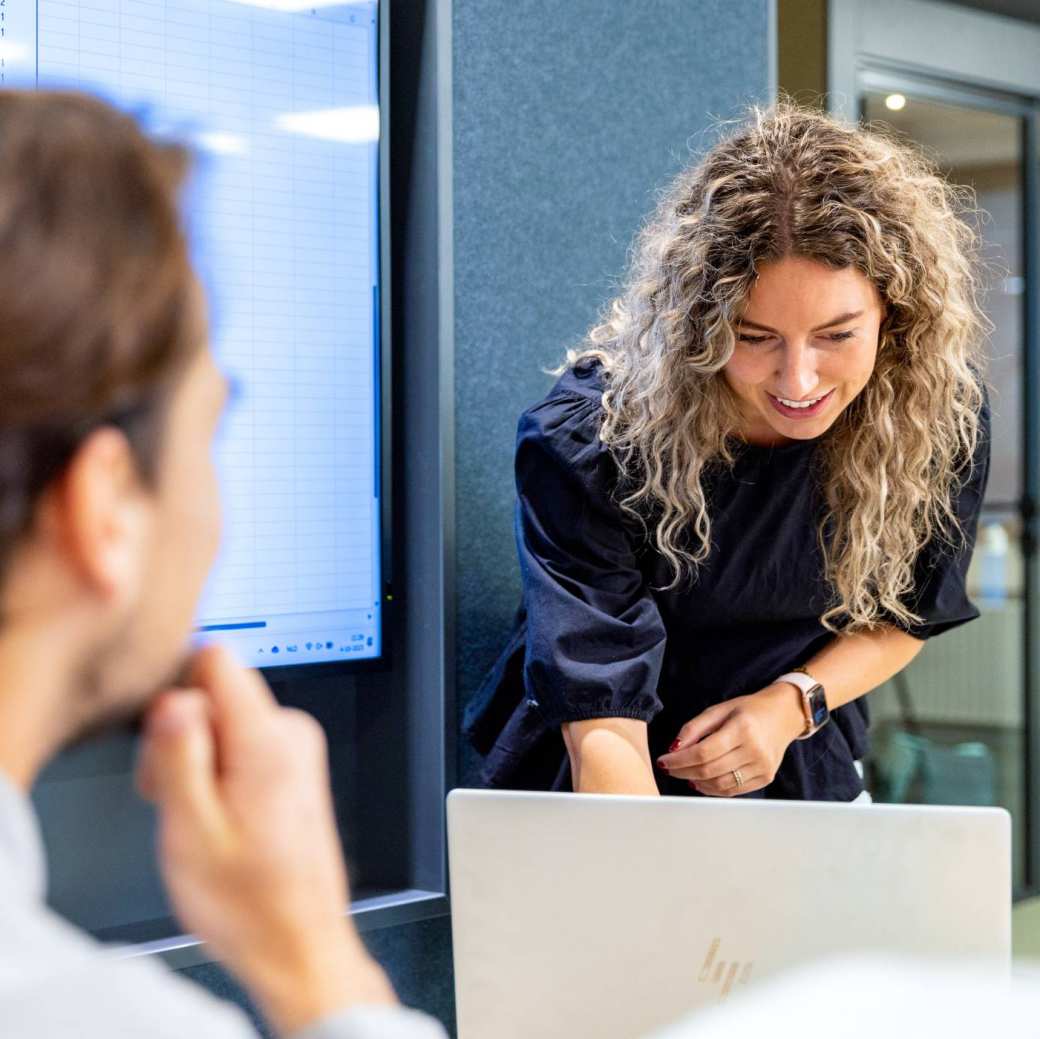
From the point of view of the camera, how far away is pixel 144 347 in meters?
0.54

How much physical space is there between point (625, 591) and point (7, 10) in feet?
2.83

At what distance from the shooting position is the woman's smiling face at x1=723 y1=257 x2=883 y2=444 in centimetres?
141

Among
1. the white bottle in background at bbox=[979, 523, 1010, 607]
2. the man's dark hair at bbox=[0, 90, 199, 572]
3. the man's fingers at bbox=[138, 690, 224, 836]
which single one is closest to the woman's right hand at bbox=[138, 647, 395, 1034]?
the man's fingers at bbox=[138, 690, 224, 836]

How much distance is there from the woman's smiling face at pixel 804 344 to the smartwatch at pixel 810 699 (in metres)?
0.26

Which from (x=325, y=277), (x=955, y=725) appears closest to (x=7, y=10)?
(x=325, y=277)

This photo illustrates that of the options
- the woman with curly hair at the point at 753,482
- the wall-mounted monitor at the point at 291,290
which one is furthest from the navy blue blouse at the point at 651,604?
the wall-mounted monitor at the point at 291,290

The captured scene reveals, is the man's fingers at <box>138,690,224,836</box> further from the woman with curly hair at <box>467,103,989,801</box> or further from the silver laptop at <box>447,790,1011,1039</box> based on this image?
the woman with curly hair at <box>467,103,989,801</box>

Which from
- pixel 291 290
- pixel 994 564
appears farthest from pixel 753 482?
pixel 994 564

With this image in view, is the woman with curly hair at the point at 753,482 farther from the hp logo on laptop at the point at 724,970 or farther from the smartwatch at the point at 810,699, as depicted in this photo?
the hp logo on laptop at the point at 724,970

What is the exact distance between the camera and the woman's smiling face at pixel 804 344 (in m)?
1.41

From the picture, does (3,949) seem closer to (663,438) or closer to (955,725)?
(663,438)

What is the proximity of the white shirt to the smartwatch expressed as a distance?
1122 mm

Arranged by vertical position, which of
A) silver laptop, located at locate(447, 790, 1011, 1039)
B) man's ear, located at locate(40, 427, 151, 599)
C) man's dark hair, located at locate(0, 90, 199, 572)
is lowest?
silver laptop, located at locate(447, 790, 1011, 1039)

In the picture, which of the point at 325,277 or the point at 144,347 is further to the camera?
the point at 325,277
